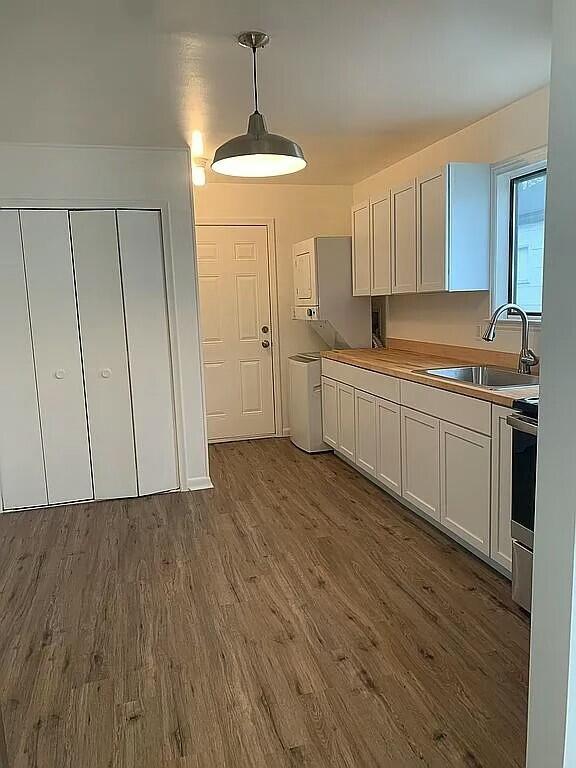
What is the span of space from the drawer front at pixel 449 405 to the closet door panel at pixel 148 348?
1.72 metres

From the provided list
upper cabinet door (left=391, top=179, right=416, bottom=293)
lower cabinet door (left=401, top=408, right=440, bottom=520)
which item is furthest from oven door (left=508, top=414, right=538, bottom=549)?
upper cabinet door (left=391, top=179, right=416, bottom=293)

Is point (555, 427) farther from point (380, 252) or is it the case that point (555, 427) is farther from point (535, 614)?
point (380, 252)

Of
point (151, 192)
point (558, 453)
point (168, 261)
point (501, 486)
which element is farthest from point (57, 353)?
point (558, 453)

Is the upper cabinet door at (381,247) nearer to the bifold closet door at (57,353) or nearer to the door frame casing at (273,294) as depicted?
the door frame casing at (273,294)

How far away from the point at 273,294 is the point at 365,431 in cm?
203

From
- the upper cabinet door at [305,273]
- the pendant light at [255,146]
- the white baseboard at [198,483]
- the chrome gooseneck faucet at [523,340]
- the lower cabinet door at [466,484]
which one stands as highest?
the pendant light at [255,146]

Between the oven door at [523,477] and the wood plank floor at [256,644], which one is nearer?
the wood plank floor at [256,644]

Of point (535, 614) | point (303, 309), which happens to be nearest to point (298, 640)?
point (535, 614)

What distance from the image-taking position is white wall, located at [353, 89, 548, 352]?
332 cm

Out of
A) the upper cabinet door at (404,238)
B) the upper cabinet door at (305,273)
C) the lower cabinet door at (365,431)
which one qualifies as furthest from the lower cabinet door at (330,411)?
the upper cabinet door at (404,238)

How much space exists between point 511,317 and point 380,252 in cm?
126

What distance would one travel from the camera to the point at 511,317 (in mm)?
3600

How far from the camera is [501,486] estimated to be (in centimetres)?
268

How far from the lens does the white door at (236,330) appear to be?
18.1 ft
